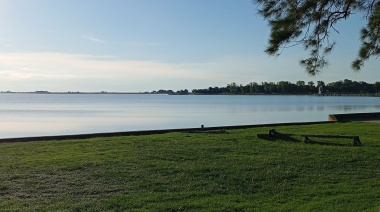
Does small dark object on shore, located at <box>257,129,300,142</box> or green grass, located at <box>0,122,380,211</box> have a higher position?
small dark object on shore, located at <box>257,129,300,142</box>

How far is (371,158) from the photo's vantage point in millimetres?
9484

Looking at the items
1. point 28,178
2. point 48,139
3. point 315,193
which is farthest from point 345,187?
point 48,139

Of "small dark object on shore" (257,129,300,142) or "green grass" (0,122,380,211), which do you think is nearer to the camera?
"green grass" (0,122,380,211)

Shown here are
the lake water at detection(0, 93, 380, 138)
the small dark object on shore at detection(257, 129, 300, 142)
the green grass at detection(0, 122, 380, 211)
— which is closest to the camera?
the green grass at detection(0, 122, 380, 211)

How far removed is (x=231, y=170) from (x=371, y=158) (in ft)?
12.1

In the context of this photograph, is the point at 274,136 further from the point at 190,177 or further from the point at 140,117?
the point at 140,117

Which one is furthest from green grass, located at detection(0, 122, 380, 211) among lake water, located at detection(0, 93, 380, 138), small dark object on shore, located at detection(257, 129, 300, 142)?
lake water, located at detection(0, 93, 380, 138)

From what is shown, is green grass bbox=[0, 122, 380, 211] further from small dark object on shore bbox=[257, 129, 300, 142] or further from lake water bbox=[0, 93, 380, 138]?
lake water bbox=[0, 93, 380, 138]

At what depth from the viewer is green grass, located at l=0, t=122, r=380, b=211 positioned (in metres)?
5.85

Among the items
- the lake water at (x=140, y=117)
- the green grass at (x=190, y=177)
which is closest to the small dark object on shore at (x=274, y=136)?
the green grass at (x=190, y=177)

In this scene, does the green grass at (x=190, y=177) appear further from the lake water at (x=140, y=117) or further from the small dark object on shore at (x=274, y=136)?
the lake water at (x=140, y=117)

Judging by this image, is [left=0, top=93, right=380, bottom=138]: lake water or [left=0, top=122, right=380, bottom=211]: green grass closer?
[left=0, top=122, right=380, bottom=211]: green grass

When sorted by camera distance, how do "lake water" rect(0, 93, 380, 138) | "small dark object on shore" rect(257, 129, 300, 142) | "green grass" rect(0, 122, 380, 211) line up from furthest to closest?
1. "lake water" rect(0, 93, 380, 138)
2. "small dark object on shore" rect(257, 129, 300, 142)
3. "green grass" rect(0, 122, 380, 211)

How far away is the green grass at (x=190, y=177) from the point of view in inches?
230
